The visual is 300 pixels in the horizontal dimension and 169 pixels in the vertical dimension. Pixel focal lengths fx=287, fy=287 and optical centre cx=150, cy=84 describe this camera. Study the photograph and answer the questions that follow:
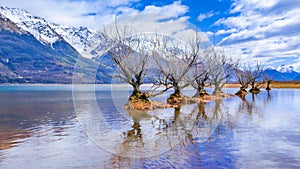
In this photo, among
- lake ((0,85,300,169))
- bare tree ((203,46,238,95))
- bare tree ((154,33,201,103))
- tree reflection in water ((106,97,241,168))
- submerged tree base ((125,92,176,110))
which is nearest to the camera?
lake ((0,85,300,169))

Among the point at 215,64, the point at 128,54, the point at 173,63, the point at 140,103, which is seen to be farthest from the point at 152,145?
the point at 215,64

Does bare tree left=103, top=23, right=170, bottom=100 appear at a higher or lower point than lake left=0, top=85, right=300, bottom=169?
higher

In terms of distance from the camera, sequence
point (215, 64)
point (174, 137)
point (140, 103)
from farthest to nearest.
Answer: point (215, 64), point (140, 103), point (174, 137)

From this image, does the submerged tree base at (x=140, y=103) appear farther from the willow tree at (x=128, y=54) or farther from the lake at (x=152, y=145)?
the lake at (x=152, y=145)

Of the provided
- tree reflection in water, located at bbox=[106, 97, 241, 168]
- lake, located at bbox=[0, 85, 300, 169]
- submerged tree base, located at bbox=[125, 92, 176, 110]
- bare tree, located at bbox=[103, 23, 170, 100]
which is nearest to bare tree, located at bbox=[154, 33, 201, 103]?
bare tree, located at bbox=[103, 23, 170, 100]

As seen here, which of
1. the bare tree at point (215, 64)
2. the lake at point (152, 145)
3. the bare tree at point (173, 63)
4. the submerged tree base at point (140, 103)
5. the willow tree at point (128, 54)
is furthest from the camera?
the bare tree at point (215, 64)

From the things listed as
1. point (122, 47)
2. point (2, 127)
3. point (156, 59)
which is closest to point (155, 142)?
point (2, 127)

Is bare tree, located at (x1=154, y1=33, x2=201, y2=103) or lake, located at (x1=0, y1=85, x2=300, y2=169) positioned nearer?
lake, located at (x1=0, y1=85, x2=300, y2=169)

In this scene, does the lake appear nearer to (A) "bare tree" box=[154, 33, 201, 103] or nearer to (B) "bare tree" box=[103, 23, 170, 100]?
(B) "bare tree" box=[103, 23, 170, 100]

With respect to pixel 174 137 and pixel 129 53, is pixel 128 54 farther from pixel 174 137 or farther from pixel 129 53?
pixel 174 137

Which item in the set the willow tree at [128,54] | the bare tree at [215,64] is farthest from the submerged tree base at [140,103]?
the bare tree at [215,64]

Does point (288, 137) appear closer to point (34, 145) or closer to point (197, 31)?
point (34, 145)

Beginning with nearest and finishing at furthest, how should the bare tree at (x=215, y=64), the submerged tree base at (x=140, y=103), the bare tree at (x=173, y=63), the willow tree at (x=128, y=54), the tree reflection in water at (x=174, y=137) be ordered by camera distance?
the tree reflection in water at (x=174, y=137) → the submerged tree base at (x=140, y=103) → the willow tree at (x=128, y=54) → the bare tree at (x=173, y=63) → the bare tree at (x=215, y=64)

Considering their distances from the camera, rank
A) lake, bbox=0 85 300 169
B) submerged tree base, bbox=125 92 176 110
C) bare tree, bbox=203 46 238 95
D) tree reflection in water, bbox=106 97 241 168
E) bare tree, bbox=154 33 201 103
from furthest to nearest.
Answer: bare tree, bbox=203 46 238 95, bare tree, bbox=154 33 201 103, submerged tree base, bbox=125 92 176 110, tree reflection in water, bbox=106 97 241 168, lake, bbox=0 85 300 169
